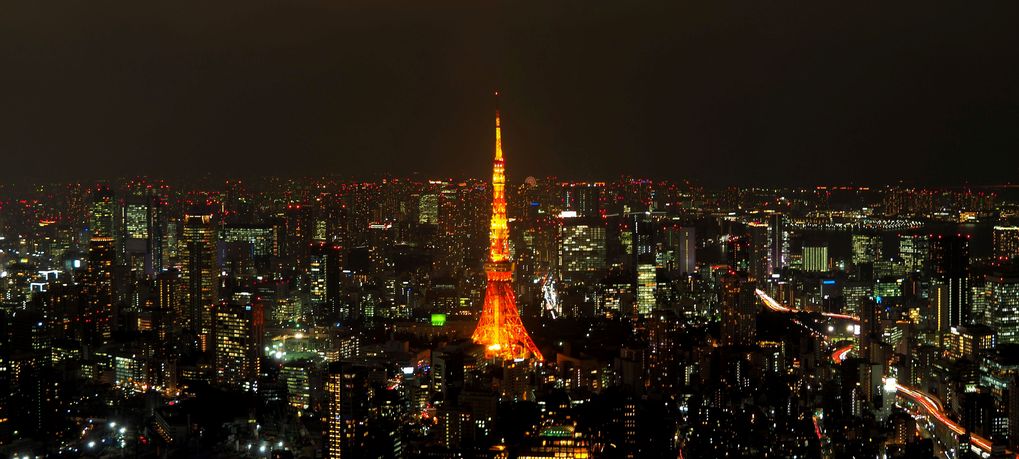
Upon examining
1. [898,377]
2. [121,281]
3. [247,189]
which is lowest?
[898,377]

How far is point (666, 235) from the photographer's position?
47.9ft

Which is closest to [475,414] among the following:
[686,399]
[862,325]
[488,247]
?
[686,399]

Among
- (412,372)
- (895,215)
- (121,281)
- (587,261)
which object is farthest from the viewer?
(587,261)

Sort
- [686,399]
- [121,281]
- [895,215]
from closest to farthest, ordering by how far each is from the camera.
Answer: [686,399], [121,281], [895,215]

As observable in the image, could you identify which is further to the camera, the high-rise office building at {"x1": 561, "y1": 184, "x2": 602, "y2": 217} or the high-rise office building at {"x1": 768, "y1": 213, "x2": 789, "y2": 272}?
the high-rise office building at {"x1": 768, "y1": 213, "x2": 789, "y2": 272}

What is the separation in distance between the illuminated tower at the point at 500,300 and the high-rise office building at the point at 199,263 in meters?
2.55

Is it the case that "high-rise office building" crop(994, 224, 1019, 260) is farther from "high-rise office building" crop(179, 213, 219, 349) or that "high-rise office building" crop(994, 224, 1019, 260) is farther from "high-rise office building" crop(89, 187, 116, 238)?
"high-rise office building" crop(89, 187, 116, 238)

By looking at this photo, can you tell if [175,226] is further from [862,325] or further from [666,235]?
[862,325]

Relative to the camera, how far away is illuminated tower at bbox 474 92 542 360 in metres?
10.8

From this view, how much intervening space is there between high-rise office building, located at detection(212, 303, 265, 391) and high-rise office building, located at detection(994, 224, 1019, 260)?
22.6 ft

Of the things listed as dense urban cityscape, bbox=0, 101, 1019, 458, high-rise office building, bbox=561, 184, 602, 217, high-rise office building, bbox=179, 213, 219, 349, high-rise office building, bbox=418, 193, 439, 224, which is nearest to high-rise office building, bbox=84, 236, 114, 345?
dense urban cityscape, bbox=0, 101, 1019, 458

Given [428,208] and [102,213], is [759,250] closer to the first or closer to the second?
[428,208]

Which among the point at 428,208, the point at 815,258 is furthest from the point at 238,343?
the point at 815,258

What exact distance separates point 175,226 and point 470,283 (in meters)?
2.97
